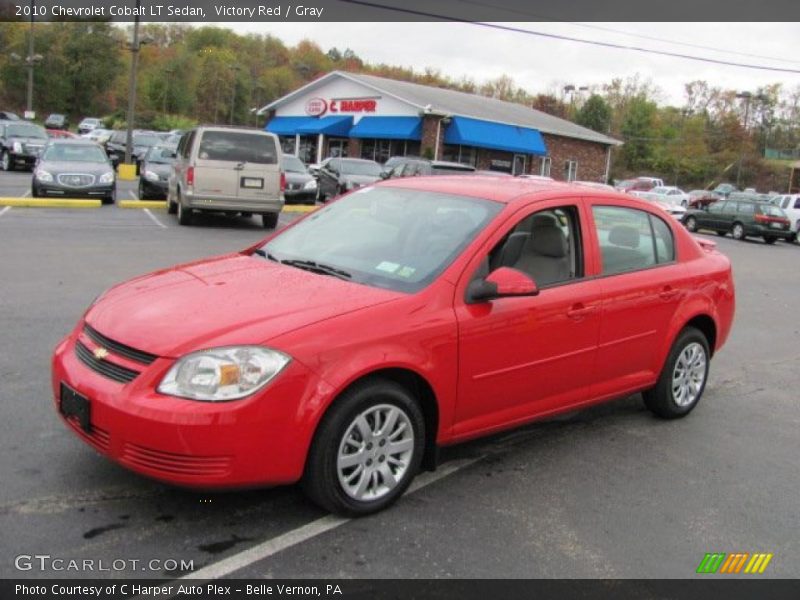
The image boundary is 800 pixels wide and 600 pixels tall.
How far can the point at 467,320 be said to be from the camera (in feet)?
13.3

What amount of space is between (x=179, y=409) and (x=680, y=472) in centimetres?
300

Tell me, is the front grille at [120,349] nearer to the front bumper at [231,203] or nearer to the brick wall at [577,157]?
the front bumper at [231,203]

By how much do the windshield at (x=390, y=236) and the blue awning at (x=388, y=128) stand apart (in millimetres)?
31842

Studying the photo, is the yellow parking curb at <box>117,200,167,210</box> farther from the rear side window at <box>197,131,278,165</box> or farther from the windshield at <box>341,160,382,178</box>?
the windshield at <box>341,160,382,178</box>

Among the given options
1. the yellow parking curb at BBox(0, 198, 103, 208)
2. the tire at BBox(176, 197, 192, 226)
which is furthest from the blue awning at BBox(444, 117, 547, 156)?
the tire at BBox(176, 197, 192, 226)

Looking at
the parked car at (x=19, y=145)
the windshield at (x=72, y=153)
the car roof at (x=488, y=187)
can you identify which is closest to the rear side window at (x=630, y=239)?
the car roof at (x=488, y=187)

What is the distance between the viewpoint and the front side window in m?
4.49

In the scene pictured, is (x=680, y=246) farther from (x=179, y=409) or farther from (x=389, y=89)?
(x=389, y=89)

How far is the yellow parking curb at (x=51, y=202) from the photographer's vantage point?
17.1 meters

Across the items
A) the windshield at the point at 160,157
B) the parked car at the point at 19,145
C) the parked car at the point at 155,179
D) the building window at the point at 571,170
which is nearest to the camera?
the parked car at the point at 155,179

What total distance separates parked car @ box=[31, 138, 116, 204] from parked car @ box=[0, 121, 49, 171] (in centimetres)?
1106

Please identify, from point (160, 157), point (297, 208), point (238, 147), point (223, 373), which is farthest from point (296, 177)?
point (223, 373)

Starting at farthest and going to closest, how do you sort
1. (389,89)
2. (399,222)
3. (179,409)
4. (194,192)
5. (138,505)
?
(389,89) < (194,192) < (399,222) < (138,505) < (179,409)
